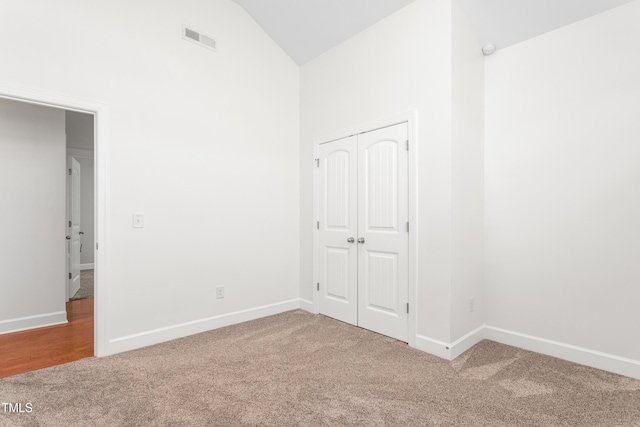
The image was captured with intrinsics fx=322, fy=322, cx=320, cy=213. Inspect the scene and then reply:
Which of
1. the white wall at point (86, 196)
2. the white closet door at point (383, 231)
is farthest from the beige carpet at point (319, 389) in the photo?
the white wall at point (86, 196)

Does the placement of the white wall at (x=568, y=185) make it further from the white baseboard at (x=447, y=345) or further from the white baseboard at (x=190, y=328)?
the white baseboard at (x=190, y=328)

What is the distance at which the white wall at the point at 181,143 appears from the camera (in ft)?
8.55

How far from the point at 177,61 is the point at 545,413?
3957mm

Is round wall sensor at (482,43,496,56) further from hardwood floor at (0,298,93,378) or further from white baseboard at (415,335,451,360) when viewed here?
hardwood floor at (0,298,93,378)

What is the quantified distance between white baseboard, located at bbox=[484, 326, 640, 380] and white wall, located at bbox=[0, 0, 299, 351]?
2293 mm

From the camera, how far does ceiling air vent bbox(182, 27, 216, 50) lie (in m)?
3.15

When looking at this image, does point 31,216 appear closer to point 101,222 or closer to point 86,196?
point 101,222

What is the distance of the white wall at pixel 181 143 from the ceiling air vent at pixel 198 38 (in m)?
0.05

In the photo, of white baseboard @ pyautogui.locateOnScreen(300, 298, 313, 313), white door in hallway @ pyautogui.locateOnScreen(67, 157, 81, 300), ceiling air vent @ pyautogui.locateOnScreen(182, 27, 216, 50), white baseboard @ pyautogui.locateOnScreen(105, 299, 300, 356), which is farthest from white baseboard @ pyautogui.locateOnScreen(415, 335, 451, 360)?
white door in hallway @ pyautogui.locateOnScreen(67, 157, 81, 300)

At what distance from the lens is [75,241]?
5.15 m

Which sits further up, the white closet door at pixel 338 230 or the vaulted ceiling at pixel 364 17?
the vaulted ceiling at pixel 364 17

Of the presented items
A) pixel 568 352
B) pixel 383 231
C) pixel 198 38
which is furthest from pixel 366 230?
pixel 198 38

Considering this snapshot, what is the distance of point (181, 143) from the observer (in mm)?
3131

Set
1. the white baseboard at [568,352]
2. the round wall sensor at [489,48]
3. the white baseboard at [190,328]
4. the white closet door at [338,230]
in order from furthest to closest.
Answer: the white closet door at [338,230]
the round wall sensor at [489,48]
the white baseboard at [190,328]
the white baseboard at [568,352]
